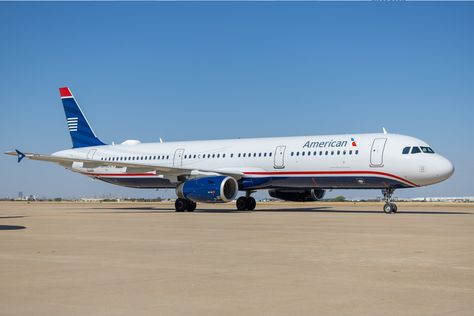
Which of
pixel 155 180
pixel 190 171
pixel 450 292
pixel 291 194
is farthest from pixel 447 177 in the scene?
pixel 450 292

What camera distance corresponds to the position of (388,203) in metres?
30.8

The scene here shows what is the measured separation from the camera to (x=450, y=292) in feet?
26.1

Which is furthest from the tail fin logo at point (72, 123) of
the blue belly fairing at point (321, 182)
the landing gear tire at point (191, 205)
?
the landing gear tire at point (191, 205)

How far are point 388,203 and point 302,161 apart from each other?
15.4 feet

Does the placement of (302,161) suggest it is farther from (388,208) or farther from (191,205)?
(191,205)

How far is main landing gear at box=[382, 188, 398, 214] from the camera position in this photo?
3066 centimetres

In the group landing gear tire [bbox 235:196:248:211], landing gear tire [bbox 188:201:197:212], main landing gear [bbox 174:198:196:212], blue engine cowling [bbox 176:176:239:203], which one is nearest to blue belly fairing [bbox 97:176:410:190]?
blue engine cowling [bbox 176:176:239:203]

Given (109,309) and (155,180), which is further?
(155,180)

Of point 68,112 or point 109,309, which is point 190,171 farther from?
point 109,309

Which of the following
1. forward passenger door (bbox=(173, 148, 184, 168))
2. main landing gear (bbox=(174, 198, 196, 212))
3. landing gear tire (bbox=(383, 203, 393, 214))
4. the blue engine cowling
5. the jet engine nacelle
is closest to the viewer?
landing gear tire (bbox=(383, 203, 393, 214))

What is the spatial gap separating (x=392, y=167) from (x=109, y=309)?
24711 millimetres

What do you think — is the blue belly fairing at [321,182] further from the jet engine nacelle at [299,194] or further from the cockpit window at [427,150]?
the jet engine nacelle at [299,194]

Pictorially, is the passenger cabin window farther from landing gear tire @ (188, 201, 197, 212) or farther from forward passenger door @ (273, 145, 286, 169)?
landing gear tire @ (188, 201, 197, 212)

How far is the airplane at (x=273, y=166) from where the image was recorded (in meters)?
30.3
